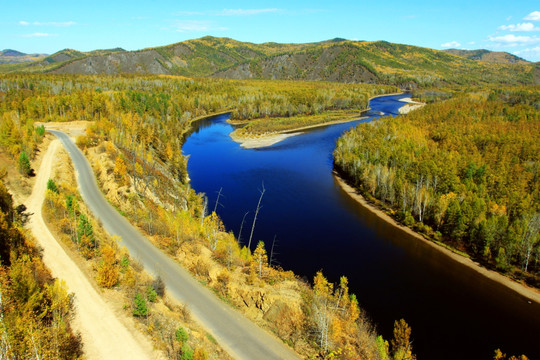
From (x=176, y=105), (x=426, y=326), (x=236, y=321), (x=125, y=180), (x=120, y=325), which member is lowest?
(x=426, y=326)

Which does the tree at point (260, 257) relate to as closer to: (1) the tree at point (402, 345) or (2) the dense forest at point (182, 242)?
(2) the dense forest at point (182, 242)

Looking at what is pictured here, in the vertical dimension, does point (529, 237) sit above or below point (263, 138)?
below

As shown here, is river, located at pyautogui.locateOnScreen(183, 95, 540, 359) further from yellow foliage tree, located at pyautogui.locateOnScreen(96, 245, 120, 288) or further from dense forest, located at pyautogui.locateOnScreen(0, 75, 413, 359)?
yellow foliage tree, located at pyautogui.locateOnScreen(96, 245, 120, 288)

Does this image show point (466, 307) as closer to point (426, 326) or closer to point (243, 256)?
point (426, 326)

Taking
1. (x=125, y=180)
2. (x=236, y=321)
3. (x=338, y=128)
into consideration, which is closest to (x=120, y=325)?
(x=236, y=321)

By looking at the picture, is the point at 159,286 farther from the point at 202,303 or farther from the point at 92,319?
the point at 92,319

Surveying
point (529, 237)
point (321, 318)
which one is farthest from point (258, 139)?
point (321, 318)
